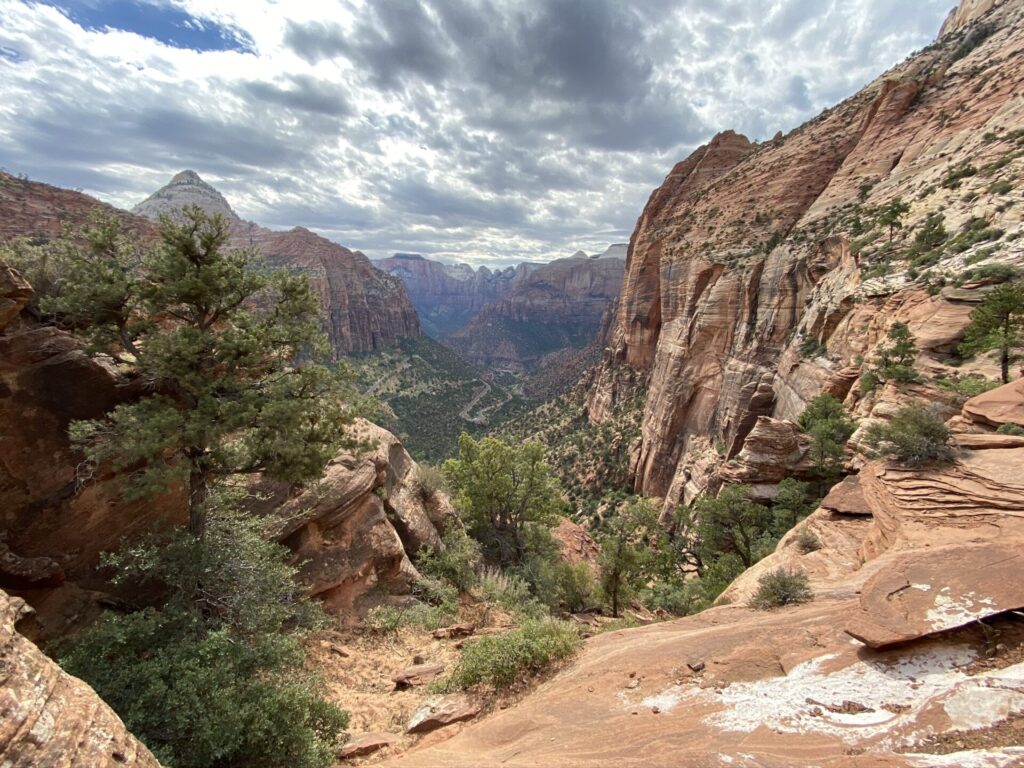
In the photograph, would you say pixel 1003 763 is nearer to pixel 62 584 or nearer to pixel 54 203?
pixel 62 584

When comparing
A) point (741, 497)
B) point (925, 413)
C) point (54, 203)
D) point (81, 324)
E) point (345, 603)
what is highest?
point (54, 203)

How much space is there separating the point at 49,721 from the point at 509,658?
5.86 meters

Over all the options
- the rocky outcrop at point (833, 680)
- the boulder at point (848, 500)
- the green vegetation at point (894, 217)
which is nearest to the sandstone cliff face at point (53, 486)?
the rocky outcrop at point (833, 680)

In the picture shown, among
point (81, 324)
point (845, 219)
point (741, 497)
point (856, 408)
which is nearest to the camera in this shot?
point (81, 324)

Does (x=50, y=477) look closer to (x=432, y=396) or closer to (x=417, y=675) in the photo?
(x=417, y=675)

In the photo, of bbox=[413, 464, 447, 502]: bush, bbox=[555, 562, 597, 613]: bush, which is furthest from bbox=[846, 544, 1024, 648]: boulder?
bbox=[413, 464, 447, 502]: bush

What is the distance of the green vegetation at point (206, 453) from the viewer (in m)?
5.87

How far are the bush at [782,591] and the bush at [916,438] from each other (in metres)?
4.35

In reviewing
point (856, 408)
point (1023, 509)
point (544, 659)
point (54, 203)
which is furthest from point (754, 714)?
point (54, 203)

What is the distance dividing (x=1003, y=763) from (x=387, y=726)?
25.3 feet

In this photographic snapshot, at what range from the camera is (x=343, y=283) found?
523 ft

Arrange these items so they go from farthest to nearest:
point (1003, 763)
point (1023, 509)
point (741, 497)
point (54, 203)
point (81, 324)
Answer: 1. point (54, 203)
2. point (741, 497)
3. point (81, 324)
4. point (1023, 509)
5. point (1003, 763)

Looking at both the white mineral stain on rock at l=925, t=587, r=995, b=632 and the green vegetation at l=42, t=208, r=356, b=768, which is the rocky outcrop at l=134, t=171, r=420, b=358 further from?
the white mineral stain on rock at l=925, t=587, r=995, b=632

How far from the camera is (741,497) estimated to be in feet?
58.5
